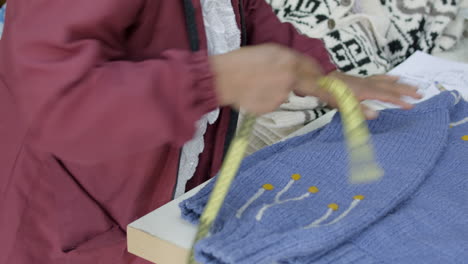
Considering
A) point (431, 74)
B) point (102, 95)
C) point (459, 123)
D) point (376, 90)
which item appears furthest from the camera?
point (431, 74)

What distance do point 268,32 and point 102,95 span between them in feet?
1.48

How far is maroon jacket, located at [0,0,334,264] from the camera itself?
18.7 inches

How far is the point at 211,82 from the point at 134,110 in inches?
2.6

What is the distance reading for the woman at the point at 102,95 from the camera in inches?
18.7

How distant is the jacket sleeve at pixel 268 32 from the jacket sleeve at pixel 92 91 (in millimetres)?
392

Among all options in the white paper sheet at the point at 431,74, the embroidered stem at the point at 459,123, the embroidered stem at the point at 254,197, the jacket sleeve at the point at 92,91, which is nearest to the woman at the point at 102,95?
the jacket sleeve at the point at 92,91

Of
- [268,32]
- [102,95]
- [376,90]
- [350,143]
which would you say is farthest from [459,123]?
[102,95]

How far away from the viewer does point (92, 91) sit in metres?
0.47

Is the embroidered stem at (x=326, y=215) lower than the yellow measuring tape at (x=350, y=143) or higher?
lower

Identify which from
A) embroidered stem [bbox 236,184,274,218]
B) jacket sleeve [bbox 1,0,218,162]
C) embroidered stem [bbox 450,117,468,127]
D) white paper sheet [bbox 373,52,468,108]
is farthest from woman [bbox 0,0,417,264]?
white paper sheet [bbox 373,52,468,108]

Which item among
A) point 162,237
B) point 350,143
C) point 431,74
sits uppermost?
point 350,143

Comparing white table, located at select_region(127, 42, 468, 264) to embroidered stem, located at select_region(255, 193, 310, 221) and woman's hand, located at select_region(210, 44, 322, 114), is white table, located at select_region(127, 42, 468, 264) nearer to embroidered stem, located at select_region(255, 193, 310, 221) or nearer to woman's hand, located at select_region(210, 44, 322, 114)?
embroidered stem, located at select_region(255, 193, 310, 221)

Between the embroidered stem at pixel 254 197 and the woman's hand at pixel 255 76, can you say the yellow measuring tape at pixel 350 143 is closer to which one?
the woman's hand at pixel 255 76

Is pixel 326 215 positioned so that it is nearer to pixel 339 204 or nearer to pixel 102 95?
pixel 339 204
